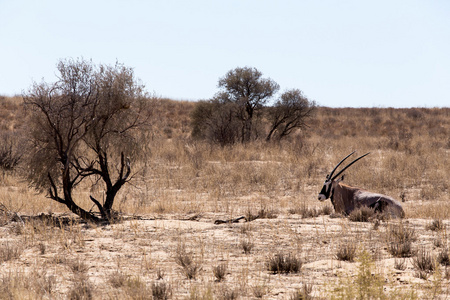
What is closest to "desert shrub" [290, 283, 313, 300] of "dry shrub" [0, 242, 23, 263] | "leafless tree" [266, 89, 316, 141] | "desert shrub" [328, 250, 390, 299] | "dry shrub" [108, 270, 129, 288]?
"desert shrub" [328, 250, 390, 299]

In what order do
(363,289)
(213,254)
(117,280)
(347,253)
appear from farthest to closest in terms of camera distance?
(213,254), (347,253), (117,280), (363,289)

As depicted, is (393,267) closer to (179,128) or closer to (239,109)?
(239,109)

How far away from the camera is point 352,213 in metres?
8.18

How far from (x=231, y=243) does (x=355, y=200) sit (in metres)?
3.51

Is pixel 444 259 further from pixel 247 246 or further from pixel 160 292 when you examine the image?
pixel 160 292

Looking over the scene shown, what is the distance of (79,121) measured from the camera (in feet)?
27.8

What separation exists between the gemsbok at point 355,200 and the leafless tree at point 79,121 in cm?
403

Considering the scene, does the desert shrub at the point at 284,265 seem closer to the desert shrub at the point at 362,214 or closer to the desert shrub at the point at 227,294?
the desert shrub at the point at 227,294

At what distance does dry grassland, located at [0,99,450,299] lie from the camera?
14.1 ft

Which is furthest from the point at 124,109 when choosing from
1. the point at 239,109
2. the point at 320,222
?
the point at 239,109

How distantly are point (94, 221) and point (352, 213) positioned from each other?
15.2 ft

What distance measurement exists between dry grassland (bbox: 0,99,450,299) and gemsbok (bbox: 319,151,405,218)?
1.17 ft

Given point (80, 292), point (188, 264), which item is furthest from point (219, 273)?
point (80, 292)

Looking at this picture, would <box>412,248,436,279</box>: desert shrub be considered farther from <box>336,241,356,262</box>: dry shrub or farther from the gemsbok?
the gemsbok
